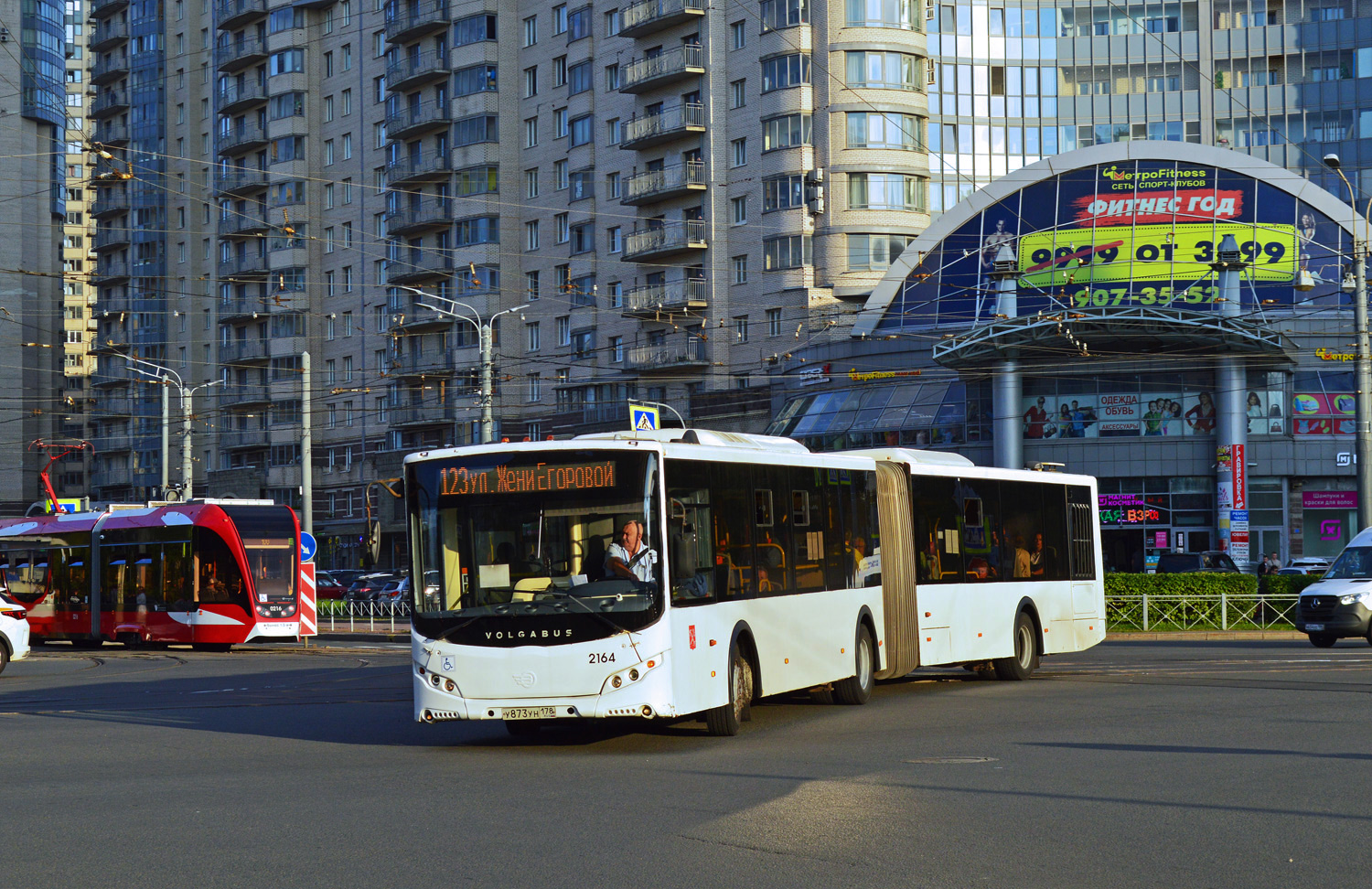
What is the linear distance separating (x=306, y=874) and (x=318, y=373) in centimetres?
7934

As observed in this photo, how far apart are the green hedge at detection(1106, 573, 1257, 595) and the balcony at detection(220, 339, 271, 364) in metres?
62.5

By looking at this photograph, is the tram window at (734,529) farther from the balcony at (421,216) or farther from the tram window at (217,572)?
the balcony at (421,216)

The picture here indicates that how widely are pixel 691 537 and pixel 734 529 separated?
3.09 feet

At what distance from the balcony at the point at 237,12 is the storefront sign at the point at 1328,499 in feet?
193

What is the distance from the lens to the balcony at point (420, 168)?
7769 cm

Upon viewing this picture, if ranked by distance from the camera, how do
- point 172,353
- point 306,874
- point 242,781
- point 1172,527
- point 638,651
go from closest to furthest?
point 306,874 → point 242,781 → point 638,651 → point 1172,527 → point 172,353

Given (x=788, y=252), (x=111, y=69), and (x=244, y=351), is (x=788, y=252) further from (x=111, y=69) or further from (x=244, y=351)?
(x=111, y=69)

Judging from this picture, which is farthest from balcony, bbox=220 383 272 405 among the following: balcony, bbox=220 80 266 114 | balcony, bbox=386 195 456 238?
balcony, bbox=220 80 266 114

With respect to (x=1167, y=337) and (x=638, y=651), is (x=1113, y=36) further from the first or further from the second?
(x=638, y=651)

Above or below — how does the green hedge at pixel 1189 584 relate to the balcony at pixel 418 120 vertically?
below

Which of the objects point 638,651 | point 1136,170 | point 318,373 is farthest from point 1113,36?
point 638,651

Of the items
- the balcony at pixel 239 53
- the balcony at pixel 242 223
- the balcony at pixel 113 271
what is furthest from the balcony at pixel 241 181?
the balcony at pixel 113 271

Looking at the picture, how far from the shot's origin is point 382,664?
26391 mm

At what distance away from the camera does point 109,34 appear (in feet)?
332
